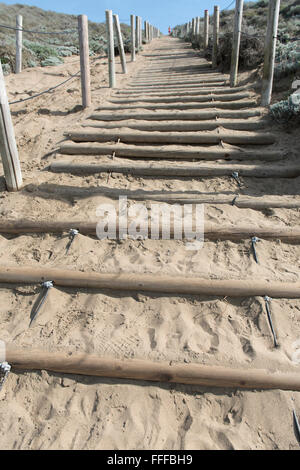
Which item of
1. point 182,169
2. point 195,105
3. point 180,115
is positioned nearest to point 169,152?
point 182,169

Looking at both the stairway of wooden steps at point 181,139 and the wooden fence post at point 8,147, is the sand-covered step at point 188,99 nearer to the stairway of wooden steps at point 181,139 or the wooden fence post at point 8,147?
the stairway of wooden steps at point 181,139

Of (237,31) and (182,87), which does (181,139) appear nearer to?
(237,31)

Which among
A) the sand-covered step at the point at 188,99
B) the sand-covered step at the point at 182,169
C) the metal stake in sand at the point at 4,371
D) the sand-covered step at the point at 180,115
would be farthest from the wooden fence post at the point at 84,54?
the metal stake in sand at the point at 4,371

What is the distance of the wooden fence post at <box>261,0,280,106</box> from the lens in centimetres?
488

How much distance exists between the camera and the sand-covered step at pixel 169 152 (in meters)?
4.34

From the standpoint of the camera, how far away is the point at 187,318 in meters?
2.39

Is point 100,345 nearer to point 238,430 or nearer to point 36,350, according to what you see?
point 36,350

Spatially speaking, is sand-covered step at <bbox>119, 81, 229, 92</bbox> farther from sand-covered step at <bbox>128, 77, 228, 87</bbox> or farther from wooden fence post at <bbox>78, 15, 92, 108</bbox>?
wooden fence post at <bbox>78, 15, 92, 108</bbox>

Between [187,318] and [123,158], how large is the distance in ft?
9.41

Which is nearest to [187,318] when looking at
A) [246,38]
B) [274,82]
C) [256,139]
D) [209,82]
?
[256,139]

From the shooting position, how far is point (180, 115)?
558cm

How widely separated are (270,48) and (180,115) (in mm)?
1696

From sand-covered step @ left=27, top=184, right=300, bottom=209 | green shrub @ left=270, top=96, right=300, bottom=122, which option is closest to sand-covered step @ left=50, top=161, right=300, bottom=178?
sand-covered step @ left=27, top=184, right=300, bottom=209

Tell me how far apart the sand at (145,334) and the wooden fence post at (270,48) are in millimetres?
2448
